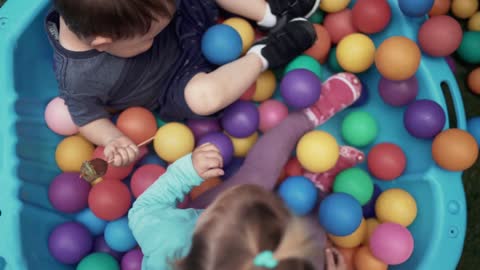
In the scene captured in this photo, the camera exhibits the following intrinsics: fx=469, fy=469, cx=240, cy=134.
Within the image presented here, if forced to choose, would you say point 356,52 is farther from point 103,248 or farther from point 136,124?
point 103,248

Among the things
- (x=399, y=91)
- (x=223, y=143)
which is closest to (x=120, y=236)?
(x=223, y=143)

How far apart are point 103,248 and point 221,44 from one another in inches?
23.8

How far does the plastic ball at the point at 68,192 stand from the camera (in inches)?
44.6

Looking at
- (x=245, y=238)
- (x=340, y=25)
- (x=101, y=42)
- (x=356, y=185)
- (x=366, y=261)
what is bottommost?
(x=366, y=261)

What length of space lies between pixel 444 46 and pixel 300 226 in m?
0.64

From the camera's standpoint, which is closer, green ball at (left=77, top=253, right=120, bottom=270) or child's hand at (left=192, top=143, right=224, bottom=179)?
child's hand at (left=192, top=143, right=224, bottom=179)

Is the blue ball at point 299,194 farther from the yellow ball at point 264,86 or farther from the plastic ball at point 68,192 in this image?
the plastic ball at point 68,192

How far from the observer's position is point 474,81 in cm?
133

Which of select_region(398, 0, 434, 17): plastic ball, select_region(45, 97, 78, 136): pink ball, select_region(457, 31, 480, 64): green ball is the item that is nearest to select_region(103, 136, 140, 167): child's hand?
select_region(45, 97, 78, 136): pink ball

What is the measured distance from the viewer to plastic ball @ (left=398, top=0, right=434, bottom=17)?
112 cm

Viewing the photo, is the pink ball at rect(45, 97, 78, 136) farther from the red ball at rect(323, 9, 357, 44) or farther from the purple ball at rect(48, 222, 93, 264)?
the red ball at rect(323, 9, 357, 44)

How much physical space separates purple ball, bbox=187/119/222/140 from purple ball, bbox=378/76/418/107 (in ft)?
1.48

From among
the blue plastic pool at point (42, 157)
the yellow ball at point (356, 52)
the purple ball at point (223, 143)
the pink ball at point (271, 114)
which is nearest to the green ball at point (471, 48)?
the blue plastic pool at point (42, 157)

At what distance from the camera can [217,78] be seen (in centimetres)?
114
